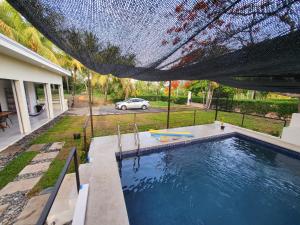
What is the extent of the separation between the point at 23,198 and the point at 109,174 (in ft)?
4.79

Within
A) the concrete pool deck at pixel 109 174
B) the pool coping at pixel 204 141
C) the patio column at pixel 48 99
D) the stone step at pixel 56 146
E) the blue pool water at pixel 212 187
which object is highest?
the patio column at pixel 48 99

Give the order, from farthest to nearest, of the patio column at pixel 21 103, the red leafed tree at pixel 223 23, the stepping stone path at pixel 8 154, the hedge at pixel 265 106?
the hedge at pixel 265 106, the patio column at pixel 21 103, the stepping stone path at pixel 8 154, the red leafed tree at pixel 223 23

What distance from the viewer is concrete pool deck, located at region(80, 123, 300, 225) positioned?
2.14 metres

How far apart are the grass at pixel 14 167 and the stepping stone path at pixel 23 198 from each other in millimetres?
101

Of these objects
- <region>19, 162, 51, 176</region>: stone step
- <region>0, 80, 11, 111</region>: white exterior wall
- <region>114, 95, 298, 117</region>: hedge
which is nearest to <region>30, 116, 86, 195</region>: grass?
<region>19, 162, 51, 176</region>: stone step

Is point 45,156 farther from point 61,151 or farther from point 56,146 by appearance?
point 56,146

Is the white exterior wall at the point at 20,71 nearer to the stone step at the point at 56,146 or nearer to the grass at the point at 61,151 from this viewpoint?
the grass at the point at 61,151

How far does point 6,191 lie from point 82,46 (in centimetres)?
301

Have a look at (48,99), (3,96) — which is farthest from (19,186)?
(3,96)

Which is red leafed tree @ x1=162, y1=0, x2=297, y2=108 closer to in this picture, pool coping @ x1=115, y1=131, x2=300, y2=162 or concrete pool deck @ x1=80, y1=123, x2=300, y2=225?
concrete pool deck @ x1=80, y1=123, x2=300, y2=225

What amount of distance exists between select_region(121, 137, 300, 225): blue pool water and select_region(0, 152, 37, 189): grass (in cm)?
235

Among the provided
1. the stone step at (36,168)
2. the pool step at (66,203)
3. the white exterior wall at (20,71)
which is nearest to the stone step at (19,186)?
the stone step at (36,168)

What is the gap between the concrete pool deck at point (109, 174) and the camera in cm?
214

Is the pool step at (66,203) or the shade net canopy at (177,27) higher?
the shade net canopy at (177,27)
